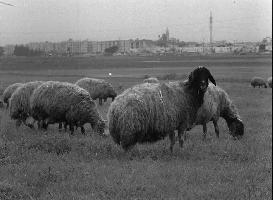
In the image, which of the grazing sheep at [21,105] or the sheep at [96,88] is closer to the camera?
the grazing sheep at [21,105]

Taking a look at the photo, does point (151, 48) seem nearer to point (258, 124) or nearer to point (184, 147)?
point (258, 124)

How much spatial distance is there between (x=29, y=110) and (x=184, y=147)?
21.2ft

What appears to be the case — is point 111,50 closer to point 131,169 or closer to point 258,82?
point 258,82

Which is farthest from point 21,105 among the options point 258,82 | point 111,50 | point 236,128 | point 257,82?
point 111,50

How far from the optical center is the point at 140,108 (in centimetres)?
985

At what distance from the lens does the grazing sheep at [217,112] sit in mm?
13653

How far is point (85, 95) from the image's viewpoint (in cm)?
1413

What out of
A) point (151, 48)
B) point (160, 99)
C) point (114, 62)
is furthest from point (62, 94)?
point (114, 62)

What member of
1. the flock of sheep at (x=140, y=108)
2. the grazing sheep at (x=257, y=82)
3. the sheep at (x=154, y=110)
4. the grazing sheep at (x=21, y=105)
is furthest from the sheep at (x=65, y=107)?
the grazing sheep at (x=257, y=82)

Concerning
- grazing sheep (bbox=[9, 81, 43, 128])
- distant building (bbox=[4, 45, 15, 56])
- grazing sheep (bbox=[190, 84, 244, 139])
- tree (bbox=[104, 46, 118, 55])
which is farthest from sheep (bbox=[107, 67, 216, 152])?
tree (bbox=[104, 46, 118, 55])

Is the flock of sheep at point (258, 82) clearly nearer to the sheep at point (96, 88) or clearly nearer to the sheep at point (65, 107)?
the sheep at point (96, 88)

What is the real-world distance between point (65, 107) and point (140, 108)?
4.55 meters

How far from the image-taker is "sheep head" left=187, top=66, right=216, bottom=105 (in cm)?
1087

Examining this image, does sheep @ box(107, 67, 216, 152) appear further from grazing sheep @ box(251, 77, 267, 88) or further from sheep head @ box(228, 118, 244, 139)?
grazing sheep @ box(251, 77, 267, 88)
